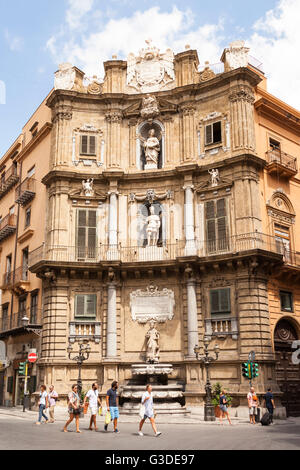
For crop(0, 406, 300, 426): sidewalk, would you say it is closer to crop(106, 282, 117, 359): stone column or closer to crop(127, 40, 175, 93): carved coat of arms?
crop(106, 282, 117, 359): stone column

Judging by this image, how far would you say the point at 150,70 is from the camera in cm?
3191

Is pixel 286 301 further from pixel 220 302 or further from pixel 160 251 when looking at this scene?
pixel 160 251

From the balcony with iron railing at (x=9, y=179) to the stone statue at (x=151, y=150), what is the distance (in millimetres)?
11586

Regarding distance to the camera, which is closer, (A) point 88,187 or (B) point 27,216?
(A) point 88,187

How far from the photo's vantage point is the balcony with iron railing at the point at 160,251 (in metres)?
27.2

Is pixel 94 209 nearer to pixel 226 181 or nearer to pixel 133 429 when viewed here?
pixel 226 181

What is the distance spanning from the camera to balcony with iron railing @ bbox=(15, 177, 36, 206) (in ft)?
111

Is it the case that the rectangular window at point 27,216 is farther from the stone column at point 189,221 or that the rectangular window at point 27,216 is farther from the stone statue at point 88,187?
the stone column at point 189,221

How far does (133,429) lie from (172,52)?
73.3 feet

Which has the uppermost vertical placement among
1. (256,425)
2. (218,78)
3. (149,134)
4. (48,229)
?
(218,78)

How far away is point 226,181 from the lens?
1112 inches

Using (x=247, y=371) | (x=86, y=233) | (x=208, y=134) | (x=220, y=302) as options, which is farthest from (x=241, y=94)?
(x=247, y=371)

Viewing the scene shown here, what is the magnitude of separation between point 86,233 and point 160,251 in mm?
4247

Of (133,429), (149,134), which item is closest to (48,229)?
(149,134)
